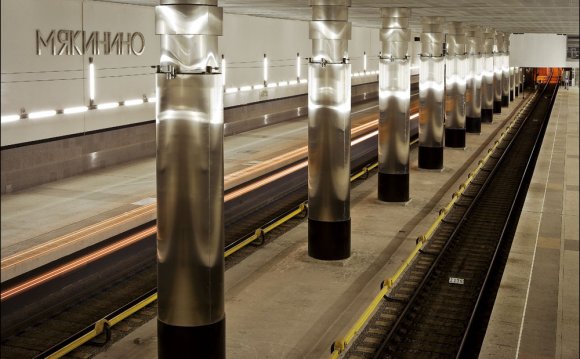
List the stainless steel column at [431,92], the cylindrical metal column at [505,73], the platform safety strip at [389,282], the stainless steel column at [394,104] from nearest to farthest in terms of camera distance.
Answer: the platform safety strip at [389,282], the stainless steel column at [394,104], the stainless steel column at [431,92], the cylindrical metal column at [505,73]

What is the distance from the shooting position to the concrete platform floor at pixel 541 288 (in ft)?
27.9

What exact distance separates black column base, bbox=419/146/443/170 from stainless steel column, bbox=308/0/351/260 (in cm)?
1007

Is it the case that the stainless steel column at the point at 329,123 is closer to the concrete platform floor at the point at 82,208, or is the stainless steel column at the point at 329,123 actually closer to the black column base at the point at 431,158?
the concrete platform floor at the point at 82,208

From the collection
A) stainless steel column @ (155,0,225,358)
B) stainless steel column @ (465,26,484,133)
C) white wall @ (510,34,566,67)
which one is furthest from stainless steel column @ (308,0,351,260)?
stainless steel column @ (465,26,484,133)

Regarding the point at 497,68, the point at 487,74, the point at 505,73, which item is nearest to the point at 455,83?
the point at 487,74

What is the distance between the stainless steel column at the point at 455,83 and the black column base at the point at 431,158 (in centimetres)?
376

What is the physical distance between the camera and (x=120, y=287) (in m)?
12.1

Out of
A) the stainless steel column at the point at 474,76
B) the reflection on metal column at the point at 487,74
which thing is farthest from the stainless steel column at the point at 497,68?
the stainless steel column at the point at 474,76

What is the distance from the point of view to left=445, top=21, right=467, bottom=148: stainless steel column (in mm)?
24172

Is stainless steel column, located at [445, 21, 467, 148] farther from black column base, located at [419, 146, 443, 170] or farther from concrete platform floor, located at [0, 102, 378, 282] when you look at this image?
concrete platform floor, located at [0, 102, 378, 282]

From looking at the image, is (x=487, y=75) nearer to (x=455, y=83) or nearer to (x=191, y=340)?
(x=455, y=83)

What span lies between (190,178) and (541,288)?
573 cm

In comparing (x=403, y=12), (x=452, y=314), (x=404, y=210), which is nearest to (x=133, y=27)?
(x=403, y=12)

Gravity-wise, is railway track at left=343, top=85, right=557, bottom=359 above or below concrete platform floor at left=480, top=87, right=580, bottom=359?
below
